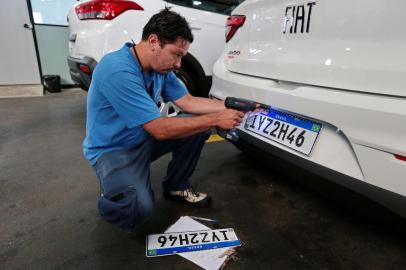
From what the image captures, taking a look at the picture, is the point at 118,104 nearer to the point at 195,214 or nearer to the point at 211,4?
the point at 195,214

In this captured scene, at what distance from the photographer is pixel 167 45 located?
4.24 ft

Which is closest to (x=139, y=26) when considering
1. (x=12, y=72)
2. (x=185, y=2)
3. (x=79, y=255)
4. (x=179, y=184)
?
(x=185, y=2)

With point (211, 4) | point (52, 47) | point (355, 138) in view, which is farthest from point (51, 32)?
point (355, 138)

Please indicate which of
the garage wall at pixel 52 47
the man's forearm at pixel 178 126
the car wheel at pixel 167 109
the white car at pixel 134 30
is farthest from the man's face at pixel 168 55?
the garage wall at pixel 52 47

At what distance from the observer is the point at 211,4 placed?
2.82 m

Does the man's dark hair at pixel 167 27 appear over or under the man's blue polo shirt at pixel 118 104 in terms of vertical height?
over

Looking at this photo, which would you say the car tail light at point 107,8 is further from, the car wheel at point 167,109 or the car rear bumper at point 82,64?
the car wheel at point 167,109

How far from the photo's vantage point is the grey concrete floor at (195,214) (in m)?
1.28

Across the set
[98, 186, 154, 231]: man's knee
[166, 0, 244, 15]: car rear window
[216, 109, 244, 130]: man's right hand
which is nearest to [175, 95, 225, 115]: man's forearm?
[216, 109, 244, 130]: man's right hand

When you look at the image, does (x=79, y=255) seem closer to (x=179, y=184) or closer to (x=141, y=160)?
(x=141, y=160)

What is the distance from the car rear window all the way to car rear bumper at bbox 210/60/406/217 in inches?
69.9

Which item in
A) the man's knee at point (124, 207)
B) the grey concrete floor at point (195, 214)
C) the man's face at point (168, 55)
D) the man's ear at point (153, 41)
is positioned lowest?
the grey concrete floor at point (195, 214)

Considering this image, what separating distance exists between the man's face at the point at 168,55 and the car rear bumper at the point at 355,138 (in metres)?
0.46


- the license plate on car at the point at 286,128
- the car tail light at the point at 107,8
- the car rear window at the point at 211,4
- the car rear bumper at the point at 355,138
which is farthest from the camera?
the car rear window at the point at 211,4
